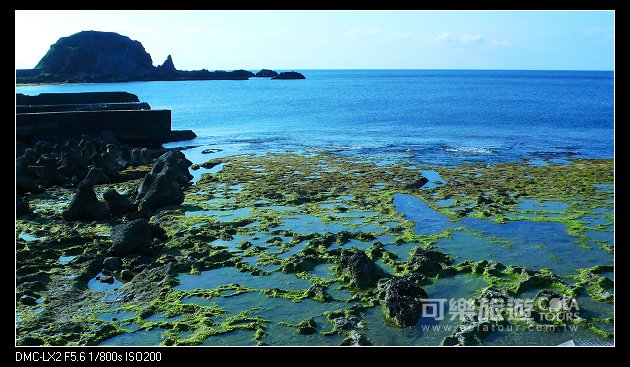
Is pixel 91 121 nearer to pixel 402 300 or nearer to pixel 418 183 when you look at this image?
pixel 418 183

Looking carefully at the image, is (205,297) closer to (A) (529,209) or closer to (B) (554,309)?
(B) (554,309)

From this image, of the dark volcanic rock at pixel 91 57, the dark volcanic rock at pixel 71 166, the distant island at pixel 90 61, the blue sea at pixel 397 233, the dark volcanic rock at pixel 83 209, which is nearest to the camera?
the blue sea at pixel 397 233

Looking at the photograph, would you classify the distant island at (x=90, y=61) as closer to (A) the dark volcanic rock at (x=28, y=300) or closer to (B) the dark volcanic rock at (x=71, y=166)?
(B) the dark volcanic rock at (x=71, y=166)

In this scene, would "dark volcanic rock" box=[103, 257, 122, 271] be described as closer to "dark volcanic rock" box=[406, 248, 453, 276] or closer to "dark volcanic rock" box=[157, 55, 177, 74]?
"dark volcanic rock" box=[406, 248, 453, 276]

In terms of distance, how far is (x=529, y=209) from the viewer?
21578 mm

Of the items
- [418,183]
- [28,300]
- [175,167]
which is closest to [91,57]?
[175,167]

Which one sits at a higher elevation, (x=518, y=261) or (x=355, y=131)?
(x=355, y=131)

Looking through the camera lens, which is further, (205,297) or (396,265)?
(396,265)

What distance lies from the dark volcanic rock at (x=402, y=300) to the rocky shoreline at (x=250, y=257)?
0.03 metres

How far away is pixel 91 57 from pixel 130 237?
15756 cm

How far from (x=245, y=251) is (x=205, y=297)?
345 cm

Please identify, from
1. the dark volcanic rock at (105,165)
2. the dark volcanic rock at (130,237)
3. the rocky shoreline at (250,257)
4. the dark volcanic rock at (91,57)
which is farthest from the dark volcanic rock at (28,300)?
the dark volcanic rock at (91,57)

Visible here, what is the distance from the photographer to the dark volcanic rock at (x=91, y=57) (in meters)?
153
